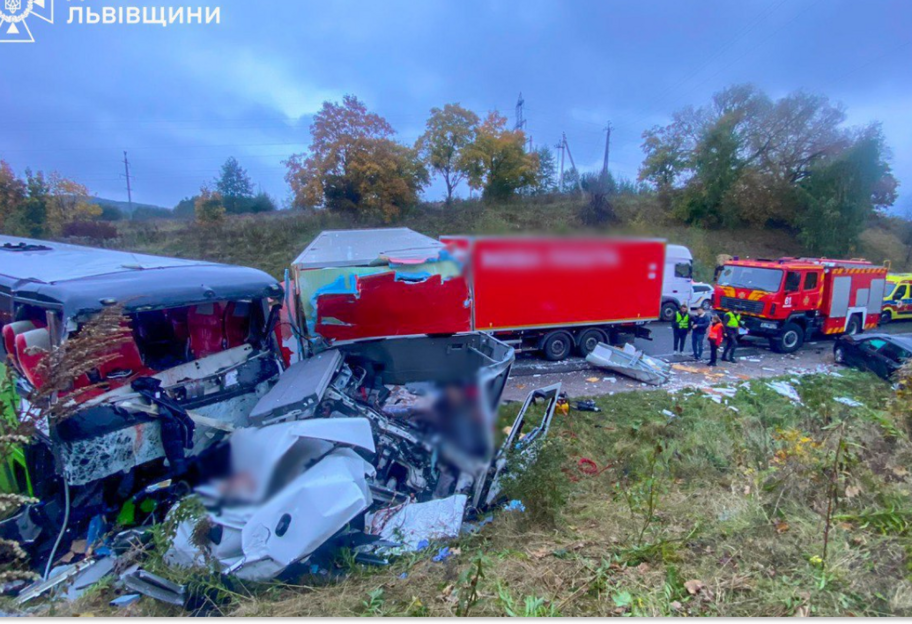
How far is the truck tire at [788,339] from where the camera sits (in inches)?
432

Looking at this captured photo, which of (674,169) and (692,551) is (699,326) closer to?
(692,551)

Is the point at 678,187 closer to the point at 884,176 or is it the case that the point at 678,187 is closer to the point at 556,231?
the point at 556,231

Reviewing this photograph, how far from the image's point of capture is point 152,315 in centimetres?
384

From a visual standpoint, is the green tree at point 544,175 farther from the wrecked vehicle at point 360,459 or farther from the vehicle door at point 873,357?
the vehicle door at point 873,357

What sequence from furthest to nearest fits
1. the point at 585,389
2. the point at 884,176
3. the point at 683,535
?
the point at 585,389 → the point at 683,535 → the point at 884,176

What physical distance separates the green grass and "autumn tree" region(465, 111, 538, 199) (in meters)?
0.79

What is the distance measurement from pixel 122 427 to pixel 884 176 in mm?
4808

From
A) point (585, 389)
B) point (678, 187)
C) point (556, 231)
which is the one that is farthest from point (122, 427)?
point (585, 389)

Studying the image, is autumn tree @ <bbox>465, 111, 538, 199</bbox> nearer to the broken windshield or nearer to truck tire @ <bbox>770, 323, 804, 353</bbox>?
the broken windshield

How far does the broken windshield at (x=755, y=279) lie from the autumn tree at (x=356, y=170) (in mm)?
10039

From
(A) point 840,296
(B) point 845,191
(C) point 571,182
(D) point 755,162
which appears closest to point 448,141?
(C) point 571,182

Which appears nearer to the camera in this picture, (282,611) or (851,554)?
(282,611)

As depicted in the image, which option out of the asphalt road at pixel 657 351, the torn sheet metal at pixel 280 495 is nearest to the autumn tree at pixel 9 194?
the torn sheet metal at pixel 280 495

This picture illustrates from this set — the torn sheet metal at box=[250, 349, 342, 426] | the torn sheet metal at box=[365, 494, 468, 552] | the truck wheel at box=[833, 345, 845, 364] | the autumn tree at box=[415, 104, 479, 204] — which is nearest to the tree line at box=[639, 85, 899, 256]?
the autumn tree at box=[415, 104, 479, 204]
